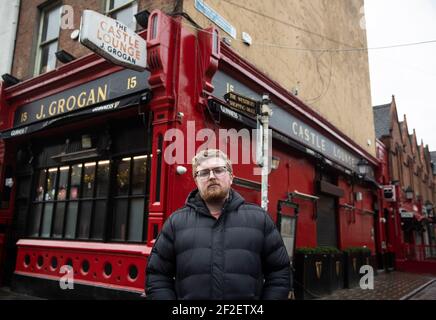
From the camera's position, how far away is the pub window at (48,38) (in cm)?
969

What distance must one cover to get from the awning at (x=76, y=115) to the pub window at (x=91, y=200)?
3.59 feet

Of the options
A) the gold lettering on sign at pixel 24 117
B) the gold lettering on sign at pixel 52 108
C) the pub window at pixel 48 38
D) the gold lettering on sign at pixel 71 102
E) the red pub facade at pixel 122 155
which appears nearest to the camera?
the red pub facade at pixel 122 155

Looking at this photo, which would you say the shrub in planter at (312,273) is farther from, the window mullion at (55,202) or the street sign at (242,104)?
the window mullion at (55,202)

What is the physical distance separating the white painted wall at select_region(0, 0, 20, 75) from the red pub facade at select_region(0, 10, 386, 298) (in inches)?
42.5

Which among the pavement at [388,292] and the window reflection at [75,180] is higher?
the window reflection at [75,180]

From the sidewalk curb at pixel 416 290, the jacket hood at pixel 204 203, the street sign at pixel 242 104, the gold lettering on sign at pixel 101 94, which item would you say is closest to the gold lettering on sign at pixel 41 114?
the gold lettering on sign at pixel 101 94

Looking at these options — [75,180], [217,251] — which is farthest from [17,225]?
[217,251]

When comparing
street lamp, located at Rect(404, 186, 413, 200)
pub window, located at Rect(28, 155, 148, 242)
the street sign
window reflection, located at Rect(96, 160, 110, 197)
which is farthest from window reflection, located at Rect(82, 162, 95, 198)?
street lamp, located at Rect(404, 186, 413, 200)

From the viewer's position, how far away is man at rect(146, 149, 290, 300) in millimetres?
2566

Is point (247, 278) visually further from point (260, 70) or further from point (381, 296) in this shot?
point (381, 296)

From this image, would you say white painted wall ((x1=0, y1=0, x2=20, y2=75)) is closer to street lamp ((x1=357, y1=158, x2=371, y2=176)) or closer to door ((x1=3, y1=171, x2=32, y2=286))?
door ((x1=3, y1=171, x2=32, y2=286))

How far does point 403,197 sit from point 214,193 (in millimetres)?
21797
